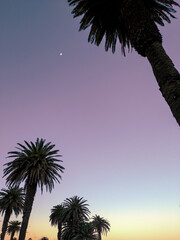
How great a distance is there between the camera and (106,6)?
8156mm

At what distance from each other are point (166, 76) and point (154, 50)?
3.58 ft

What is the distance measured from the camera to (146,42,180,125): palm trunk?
378 cm

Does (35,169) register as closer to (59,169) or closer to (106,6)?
(59,169)

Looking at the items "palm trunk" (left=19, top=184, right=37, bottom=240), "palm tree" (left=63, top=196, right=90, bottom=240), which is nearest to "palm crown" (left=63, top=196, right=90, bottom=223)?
"palm tree" (left=63, top=196, right=90, bottom=240)

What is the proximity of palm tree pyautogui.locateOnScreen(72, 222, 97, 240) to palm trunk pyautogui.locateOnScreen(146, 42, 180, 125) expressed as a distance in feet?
139

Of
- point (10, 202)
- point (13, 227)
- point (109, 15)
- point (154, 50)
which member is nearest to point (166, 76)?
point (154, 50)

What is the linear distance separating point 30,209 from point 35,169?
4.44 meters

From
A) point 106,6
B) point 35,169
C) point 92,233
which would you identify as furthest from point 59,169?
point 92,233

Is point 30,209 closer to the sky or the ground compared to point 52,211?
closer to the ground

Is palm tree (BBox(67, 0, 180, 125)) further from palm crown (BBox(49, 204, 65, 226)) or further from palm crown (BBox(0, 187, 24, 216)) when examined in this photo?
palm crown (BBox(49, 204, 65, 226))

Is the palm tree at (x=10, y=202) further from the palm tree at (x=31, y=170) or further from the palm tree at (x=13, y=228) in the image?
the palm tree at (x=13, y=228)

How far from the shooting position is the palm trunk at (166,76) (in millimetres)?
3779

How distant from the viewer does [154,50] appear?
4.90 meters

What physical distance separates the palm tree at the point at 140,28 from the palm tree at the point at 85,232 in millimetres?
40969
